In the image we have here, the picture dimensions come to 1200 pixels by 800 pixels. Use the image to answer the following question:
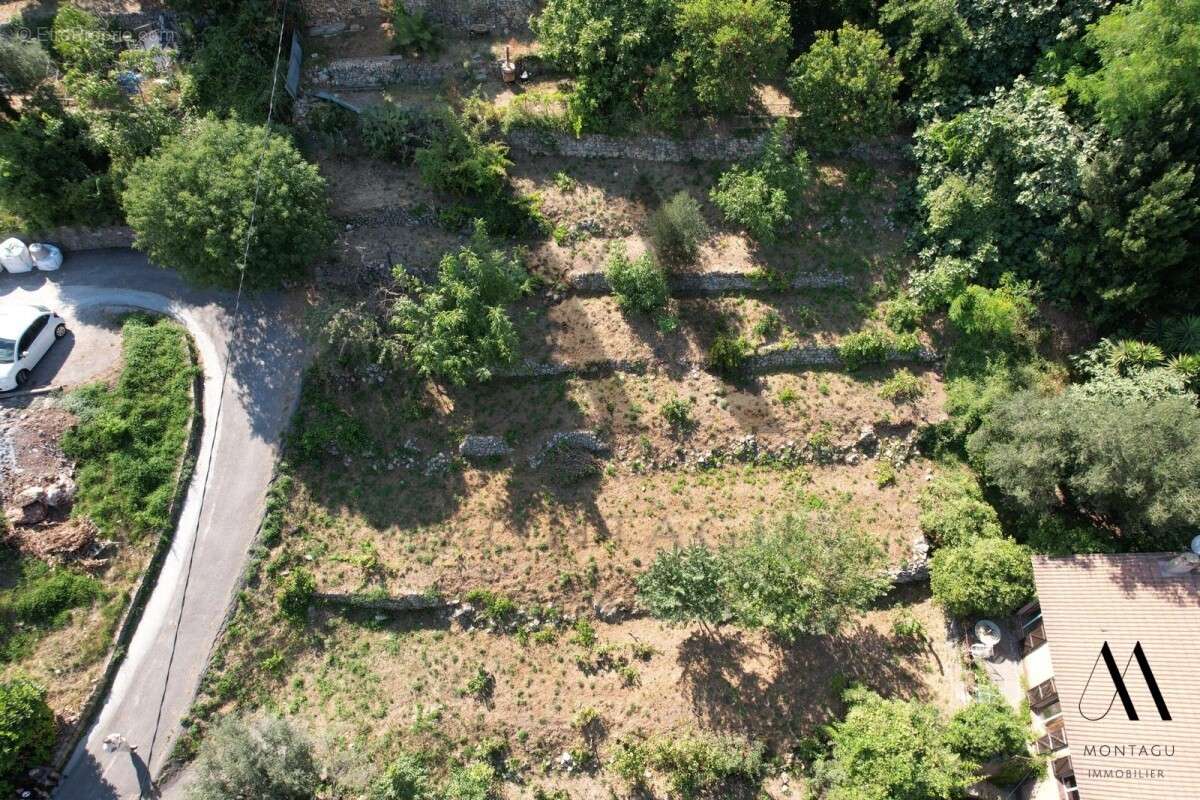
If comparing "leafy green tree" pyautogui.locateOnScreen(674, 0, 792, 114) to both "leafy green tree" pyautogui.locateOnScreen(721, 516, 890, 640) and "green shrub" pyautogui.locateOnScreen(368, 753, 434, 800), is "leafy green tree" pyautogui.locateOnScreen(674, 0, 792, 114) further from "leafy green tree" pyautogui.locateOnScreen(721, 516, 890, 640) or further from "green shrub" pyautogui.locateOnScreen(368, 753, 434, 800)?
"green shrub" pyautogui.locateOnScreen(368, 753, 434, 800)

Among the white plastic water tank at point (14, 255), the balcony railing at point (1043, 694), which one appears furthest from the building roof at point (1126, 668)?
the white plastic water tank at point (14, 255)

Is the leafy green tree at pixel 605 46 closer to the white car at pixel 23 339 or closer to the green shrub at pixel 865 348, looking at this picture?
the green shrub at pixel 865 348

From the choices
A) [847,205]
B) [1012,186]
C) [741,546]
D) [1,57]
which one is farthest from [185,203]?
[1012,186]

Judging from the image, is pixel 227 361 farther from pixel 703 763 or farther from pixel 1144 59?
pixel 1144 59

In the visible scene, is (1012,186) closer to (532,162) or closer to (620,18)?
(620,18)

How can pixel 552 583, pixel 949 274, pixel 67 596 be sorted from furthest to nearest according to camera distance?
pixel 949 274, pixel 552 583, pixel 67 596

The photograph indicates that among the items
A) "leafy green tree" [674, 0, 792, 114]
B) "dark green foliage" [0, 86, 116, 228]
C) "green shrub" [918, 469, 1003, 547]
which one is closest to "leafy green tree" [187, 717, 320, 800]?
"dark green foliage" [0, 86, 116, 228]
